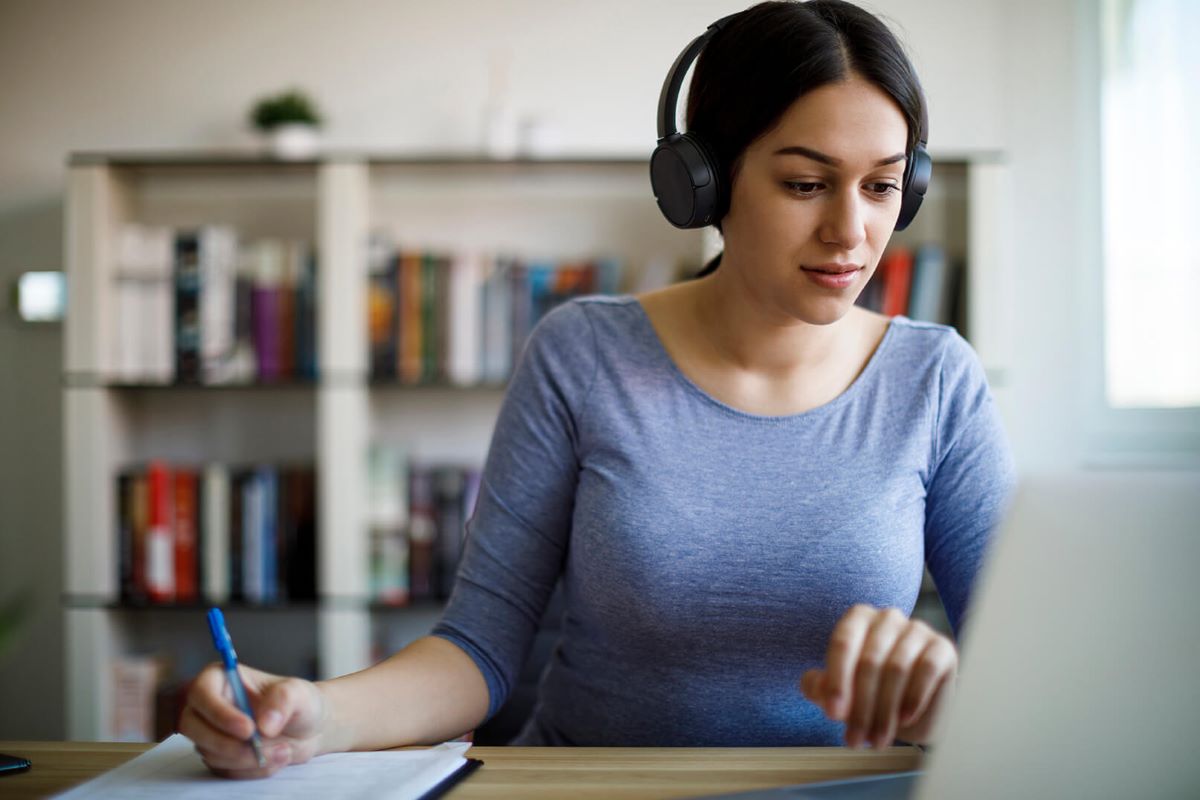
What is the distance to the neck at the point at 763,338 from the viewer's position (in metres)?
1.05

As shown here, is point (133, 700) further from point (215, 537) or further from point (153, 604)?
point (215, 537)

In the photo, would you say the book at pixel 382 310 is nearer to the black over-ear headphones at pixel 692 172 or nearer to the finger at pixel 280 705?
the black over-ear headphones at pixel 692 172

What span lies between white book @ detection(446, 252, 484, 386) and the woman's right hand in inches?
64.1

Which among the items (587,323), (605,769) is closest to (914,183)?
(587,323)

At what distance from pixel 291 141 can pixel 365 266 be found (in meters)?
0.34

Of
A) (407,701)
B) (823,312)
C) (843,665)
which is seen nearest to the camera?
(843,665)

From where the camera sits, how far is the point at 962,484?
3.29 feet

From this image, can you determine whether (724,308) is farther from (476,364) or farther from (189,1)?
(189,1)

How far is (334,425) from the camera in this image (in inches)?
90.3

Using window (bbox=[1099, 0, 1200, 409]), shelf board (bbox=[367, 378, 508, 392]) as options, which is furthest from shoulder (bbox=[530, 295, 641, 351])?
window (bbox=[1099, 0, 1200, 409])

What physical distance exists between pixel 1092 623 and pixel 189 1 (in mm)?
2702

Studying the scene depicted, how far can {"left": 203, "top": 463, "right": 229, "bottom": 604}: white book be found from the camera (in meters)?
2.32

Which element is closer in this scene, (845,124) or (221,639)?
(221,639)

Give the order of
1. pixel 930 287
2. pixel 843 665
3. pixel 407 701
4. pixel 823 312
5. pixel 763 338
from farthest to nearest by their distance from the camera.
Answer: pixel 930 287
pixel 763 338
pixel 823 312
pixel 407 701
pixel 843 665
